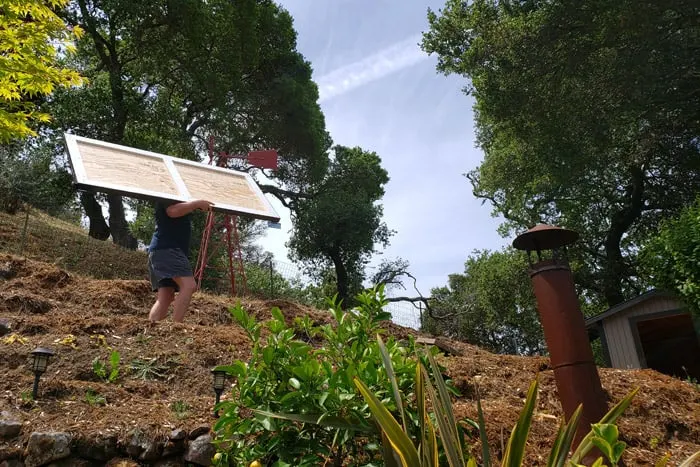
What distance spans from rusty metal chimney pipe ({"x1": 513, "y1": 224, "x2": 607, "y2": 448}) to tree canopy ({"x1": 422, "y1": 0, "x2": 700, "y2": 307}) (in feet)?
34.6

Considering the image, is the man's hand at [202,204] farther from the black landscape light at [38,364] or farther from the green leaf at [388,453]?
the green leaf at [388,453]

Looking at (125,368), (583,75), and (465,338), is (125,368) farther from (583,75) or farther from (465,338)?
(465,338)

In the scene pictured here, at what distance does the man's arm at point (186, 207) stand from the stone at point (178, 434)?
229 centimetres

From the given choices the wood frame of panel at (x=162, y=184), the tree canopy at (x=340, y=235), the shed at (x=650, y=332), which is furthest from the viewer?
the tree canopy at (x=340, y=235)

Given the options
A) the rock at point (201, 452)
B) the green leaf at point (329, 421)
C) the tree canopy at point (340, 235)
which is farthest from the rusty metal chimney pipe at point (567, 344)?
the tree canopy at point (340, 235)

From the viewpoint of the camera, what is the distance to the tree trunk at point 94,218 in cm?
1589

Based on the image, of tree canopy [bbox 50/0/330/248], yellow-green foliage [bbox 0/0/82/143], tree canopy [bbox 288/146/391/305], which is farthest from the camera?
tree canopy [bbox 288/146/391/305]

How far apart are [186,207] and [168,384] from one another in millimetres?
1646

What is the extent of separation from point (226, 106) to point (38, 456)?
16058 millimetres

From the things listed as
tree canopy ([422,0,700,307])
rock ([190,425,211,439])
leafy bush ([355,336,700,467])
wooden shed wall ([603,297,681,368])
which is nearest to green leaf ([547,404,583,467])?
leafy bush ([355,336,700,467])

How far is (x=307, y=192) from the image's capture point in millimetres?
20578

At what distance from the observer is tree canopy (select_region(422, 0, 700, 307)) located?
11.4m

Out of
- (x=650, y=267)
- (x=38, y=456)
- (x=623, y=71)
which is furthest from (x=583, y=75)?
(x=38, y=456)

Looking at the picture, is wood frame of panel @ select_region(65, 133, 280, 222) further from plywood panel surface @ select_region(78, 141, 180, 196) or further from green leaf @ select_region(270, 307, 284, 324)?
green leaf @ select_region(270, 307, 284, 324)
